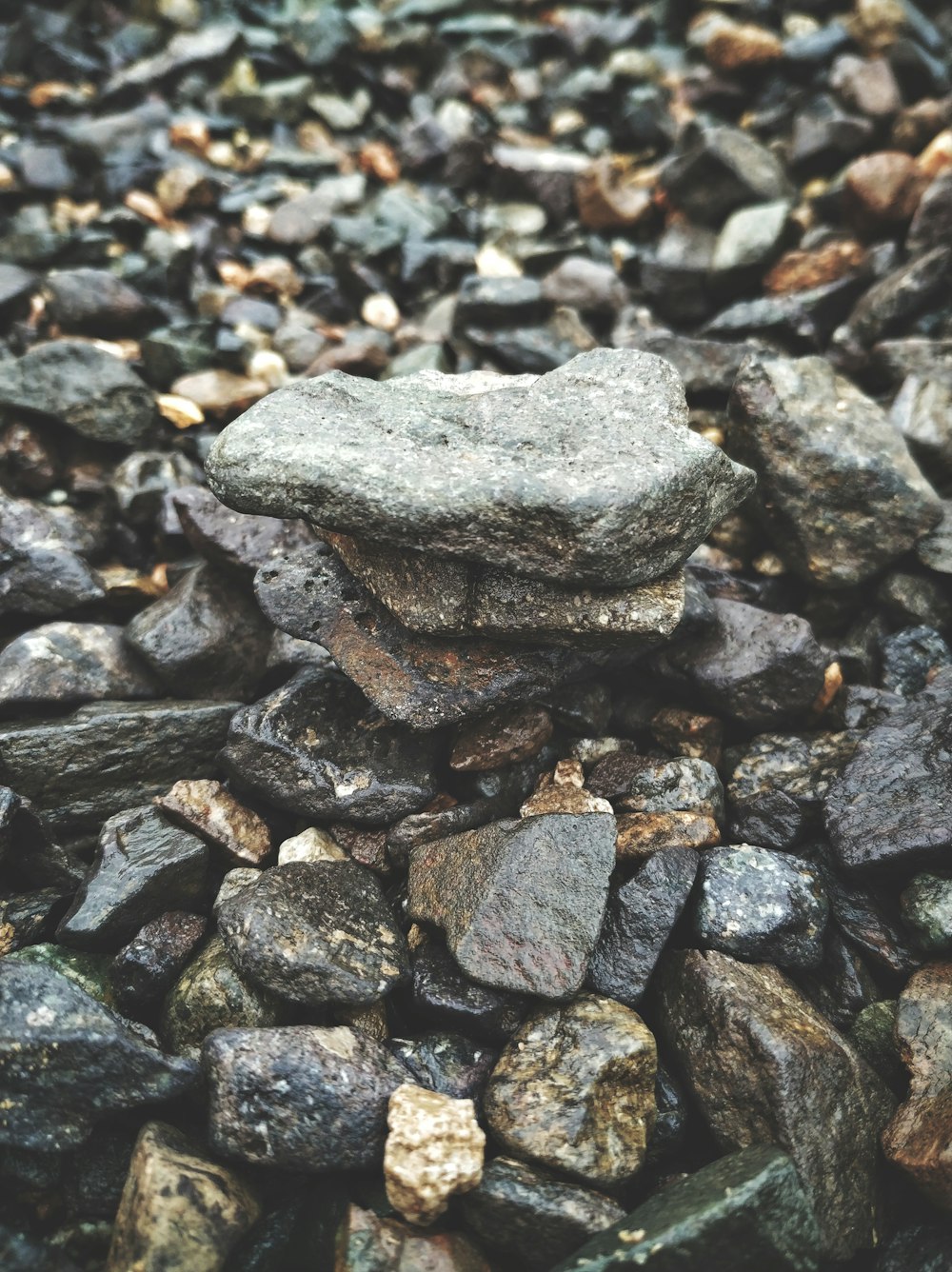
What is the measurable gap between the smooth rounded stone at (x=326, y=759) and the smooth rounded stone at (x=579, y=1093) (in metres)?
0.83

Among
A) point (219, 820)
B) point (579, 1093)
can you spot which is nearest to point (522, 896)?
point (579, 1093)

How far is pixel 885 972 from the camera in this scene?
9.07 feet

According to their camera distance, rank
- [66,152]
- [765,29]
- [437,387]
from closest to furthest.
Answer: [437,387] → [66,152] → [765,29]

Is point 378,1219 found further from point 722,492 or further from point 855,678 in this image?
point 855,678

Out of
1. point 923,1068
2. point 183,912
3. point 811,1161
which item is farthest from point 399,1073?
point 923,1068

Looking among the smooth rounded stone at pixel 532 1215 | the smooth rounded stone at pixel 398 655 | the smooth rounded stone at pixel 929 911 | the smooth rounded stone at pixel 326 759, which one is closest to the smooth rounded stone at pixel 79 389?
the smooth rounded stone at pixel 398 655

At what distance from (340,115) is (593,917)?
6.88 m

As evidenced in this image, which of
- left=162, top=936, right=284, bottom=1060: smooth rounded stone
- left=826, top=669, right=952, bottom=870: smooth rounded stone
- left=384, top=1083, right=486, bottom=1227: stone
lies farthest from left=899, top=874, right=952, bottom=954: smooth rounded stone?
left=162, top=936, right=284, bottom=1060: smooth rounded stone

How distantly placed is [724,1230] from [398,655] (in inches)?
68.4

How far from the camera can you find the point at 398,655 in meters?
2.89

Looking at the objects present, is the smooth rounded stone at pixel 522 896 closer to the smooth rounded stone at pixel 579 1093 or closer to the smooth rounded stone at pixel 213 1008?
the smooth rounded stone at pixel 579 1093

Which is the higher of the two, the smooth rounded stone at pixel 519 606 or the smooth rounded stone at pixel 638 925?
the smooth rounded stone at pixel 519 606

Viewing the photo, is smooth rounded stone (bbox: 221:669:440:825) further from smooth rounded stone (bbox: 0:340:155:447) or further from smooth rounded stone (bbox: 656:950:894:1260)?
smooth rounded stone (bbox: 0:340:155:447)

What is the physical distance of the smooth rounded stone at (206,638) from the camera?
3365 mm
